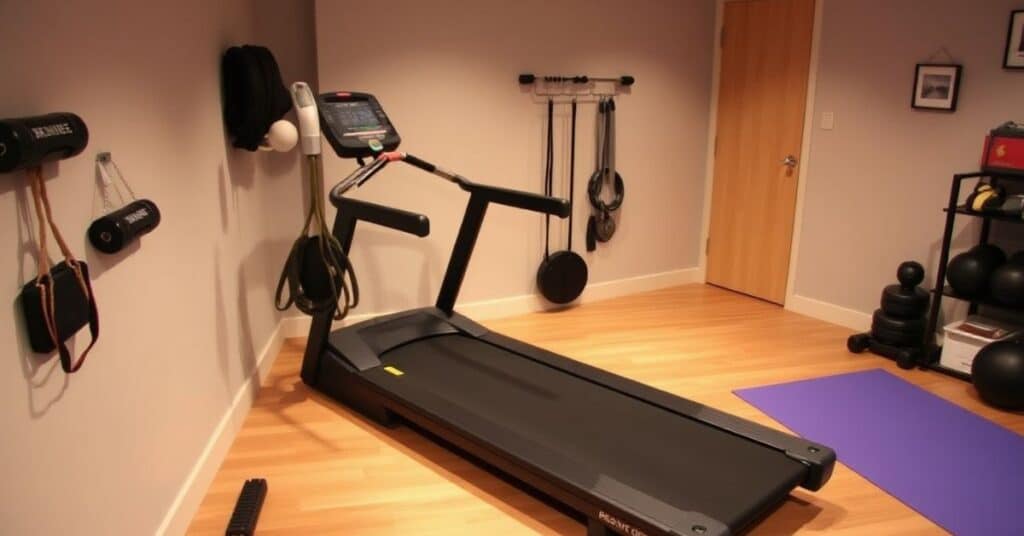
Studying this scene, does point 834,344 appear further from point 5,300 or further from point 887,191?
point 5,300

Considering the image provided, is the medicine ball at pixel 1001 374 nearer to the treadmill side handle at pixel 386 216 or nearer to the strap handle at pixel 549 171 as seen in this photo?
the strap handle at pixel 549 171

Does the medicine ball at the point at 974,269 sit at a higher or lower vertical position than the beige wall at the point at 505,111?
lower

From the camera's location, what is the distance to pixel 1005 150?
11.6ft

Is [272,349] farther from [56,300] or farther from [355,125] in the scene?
[56,300]

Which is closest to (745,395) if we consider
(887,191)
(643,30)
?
(887,191)

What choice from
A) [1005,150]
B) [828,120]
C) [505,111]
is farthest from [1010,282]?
[505,111]

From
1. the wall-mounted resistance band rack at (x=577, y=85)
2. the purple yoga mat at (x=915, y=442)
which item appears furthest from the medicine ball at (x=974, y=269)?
the wall-mounted resistance band rack at (x=577, y=85)

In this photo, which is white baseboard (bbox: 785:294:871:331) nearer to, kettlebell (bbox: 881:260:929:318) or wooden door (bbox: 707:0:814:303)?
wooden door (bbox: 707:0:814:303)

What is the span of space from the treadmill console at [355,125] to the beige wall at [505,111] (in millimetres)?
667

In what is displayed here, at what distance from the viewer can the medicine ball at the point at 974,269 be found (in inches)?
143

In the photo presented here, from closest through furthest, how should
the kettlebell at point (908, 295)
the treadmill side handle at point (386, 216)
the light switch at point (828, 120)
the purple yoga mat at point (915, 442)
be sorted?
the purple yoga mat at point (915, 442) → the treadmill side handle at point (386, 216) → the kettlebell at point (908, 295) → the light switch at point (828, 120)

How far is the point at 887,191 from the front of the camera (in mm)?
4305

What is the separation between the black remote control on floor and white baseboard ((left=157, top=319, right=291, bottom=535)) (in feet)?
0.48

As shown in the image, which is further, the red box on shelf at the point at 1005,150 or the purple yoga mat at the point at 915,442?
the red box on shelf at the point at 1005,150
